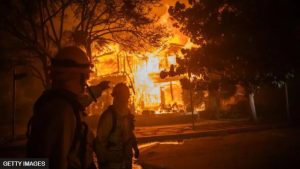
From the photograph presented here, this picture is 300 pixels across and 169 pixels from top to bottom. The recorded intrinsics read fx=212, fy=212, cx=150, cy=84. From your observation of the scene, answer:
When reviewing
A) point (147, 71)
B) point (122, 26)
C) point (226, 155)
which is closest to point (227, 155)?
point (226, 155)

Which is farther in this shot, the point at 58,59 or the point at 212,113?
the point at 212,113

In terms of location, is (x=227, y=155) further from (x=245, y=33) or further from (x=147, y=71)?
(x=147, y=71)

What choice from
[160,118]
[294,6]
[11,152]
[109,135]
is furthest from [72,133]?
[160,118]

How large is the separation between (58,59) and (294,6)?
649 centimetres

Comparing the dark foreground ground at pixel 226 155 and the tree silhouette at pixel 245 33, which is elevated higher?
the tree silhouette at pixel 245 33

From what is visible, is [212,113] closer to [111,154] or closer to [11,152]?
[11,152]

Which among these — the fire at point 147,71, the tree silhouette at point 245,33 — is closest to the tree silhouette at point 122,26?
the tree silhouette at point 245,33

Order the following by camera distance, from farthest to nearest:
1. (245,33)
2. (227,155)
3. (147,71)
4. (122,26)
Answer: (147,71) → (122,26) → (245,33) → (227,155)

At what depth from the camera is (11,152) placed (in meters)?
9.19

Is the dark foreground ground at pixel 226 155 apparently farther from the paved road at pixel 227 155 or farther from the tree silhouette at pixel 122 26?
the tree silhouette at pixel 122 26

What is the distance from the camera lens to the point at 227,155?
23.2 feet

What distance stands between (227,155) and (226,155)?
0.03 meters

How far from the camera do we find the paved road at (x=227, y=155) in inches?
236

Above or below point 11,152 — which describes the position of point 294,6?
above
